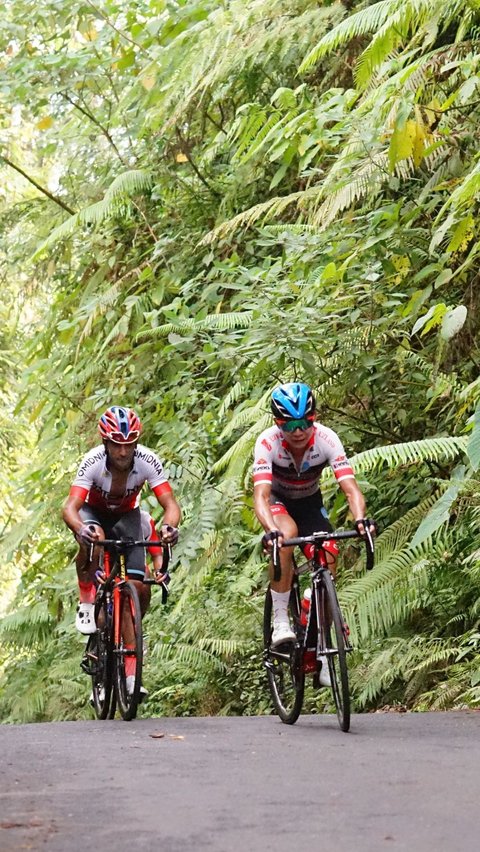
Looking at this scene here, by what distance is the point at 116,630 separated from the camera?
29.7ft

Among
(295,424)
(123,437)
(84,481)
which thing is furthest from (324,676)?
(84,481)

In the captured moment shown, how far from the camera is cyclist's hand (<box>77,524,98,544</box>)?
9000 mm

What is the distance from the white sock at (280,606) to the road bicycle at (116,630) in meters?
0.84

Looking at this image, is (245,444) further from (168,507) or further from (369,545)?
(369,545)

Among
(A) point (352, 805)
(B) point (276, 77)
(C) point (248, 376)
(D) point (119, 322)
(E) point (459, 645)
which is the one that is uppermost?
(B) point (276, 77)

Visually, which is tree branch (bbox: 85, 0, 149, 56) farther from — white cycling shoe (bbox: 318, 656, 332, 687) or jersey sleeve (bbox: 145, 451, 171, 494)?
white cycling shoe (bbox: 318, 656, 332, 687)

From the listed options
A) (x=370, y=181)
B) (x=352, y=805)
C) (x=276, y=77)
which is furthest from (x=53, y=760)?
(x=276, y=77)

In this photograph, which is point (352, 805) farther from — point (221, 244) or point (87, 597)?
point (221, 244)

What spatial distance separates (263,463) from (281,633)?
111 centimetres

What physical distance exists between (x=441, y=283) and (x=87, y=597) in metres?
3.98

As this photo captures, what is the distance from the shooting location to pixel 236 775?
602 centimetres

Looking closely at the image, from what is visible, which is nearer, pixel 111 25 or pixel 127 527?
pixel 127 527

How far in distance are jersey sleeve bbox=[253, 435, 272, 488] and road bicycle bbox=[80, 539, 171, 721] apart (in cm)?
101

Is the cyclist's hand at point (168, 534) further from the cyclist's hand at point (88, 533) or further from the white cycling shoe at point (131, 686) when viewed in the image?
the white cycling shoe at point (131, 686)
